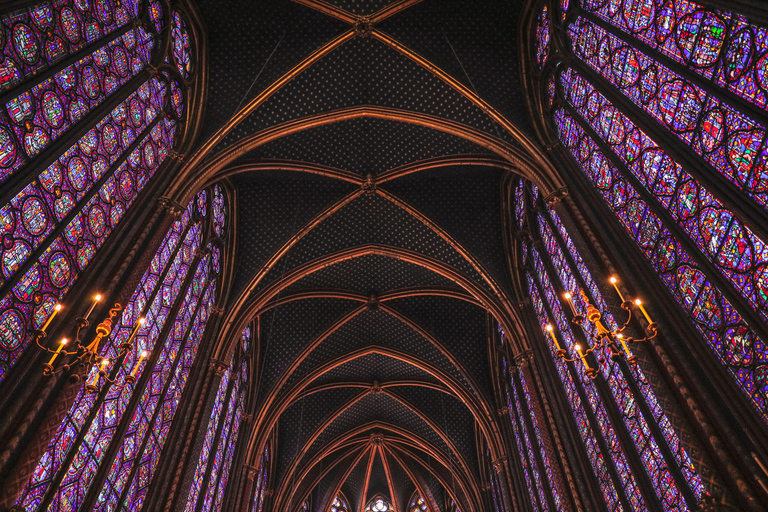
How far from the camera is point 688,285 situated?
7.98 meters

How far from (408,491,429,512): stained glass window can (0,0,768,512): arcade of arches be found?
4.93 metres

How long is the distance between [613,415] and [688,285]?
127 inches

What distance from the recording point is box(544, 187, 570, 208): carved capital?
11.3 metres

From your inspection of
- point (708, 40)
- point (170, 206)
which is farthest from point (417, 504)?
point (708, 40)

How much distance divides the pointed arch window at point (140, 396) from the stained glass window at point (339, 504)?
16155 millimetres

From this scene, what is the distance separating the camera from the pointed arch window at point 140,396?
873 cm

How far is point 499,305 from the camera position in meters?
16.8

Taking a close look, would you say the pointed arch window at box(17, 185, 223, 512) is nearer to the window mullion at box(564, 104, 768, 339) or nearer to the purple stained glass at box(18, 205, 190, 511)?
the purple stained glass at box(18, 205, 190, 511)

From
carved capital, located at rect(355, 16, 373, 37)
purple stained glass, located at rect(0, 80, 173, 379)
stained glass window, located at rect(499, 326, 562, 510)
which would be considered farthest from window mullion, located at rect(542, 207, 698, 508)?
purple stained glass, located at rect(0, 80, 173, 379)

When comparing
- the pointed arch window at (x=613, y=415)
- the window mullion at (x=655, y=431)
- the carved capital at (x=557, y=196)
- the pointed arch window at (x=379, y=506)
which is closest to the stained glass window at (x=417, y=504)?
the pointed arch window at (x=379, y=506)

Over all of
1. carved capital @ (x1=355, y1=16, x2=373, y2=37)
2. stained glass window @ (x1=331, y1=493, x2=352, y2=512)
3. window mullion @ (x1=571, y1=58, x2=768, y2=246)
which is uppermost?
carved capital @ (x1=355, y1=16, x2=373, y2=37)

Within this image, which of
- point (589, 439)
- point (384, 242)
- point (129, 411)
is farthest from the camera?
point (384, 242)

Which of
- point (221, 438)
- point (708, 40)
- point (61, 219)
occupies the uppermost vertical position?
point (221, 438)

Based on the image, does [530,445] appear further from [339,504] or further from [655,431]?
[339,504]
